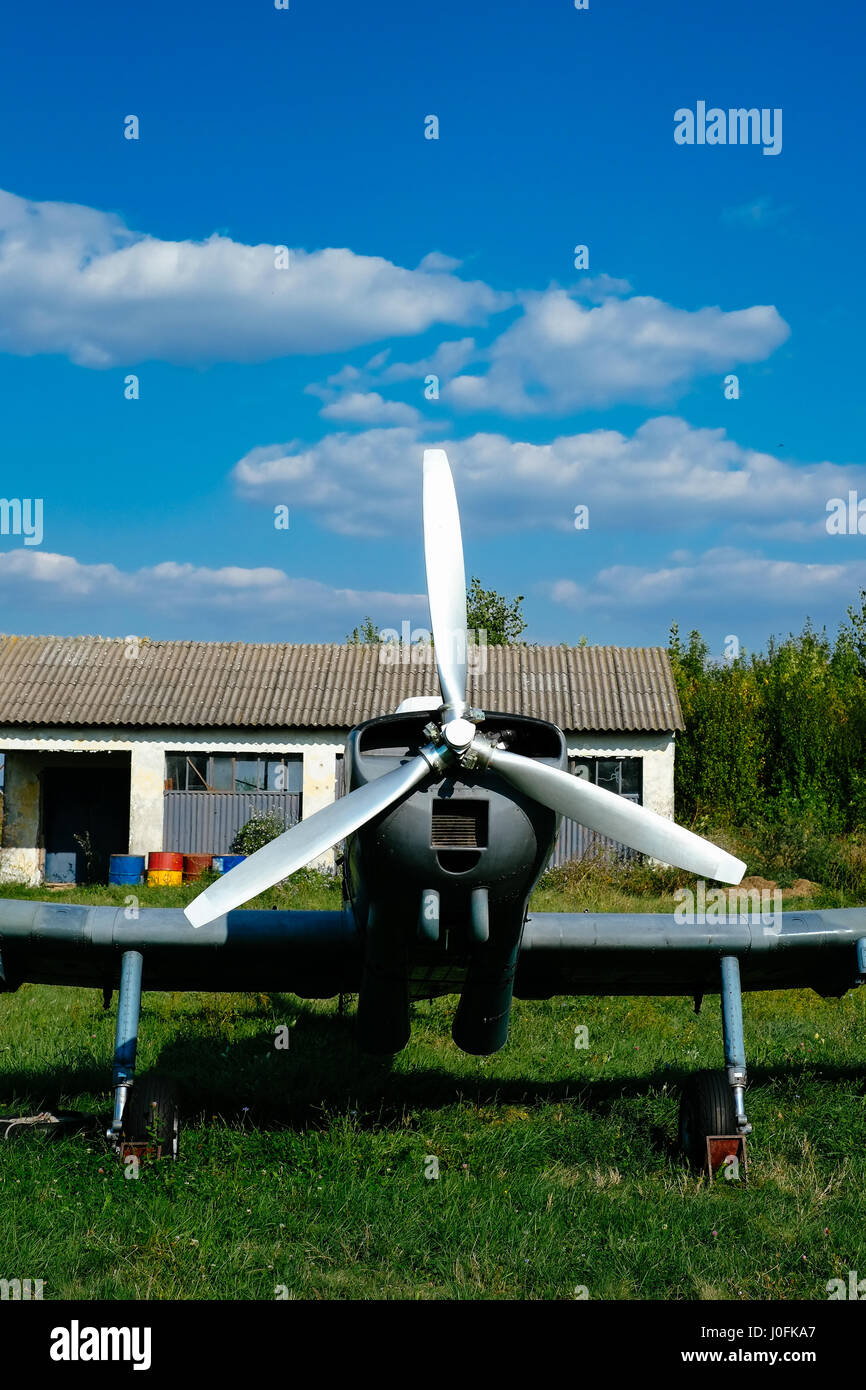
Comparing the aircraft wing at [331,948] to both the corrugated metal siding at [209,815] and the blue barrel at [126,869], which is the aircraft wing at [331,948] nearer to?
the blue barrel at [126,869]

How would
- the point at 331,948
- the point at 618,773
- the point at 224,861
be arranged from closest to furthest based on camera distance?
the point at 331,948 → the point at 224,861 → the point at 618,773

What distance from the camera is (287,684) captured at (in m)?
27.9

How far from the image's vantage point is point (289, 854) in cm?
596

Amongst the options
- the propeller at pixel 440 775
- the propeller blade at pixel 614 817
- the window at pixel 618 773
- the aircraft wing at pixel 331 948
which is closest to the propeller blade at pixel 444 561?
the propeller at pixel 440 775

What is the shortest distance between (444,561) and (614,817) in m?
1.86

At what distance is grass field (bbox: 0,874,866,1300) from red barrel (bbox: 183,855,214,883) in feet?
42.5

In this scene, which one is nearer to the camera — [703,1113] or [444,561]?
[444,561]

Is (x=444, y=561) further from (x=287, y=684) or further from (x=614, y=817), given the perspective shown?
(x=287, y=684)

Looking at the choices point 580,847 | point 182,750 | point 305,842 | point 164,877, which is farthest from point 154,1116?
point 182,750

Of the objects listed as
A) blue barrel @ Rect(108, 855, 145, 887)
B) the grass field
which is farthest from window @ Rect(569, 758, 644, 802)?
the grass field

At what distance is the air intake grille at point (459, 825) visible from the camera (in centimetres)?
575

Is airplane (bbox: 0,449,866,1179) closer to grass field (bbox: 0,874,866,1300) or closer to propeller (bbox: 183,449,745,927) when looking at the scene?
propeller (bbox: 183,449,745,927)

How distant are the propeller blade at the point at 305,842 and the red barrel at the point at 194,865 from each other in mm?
18911

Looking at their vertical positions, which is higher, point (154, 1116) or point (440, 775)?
point (440, 775)
